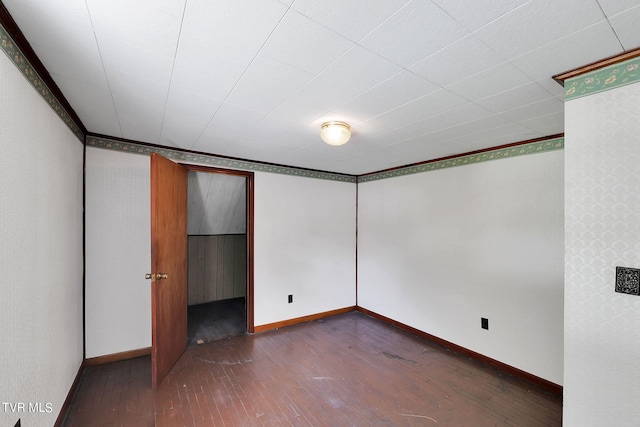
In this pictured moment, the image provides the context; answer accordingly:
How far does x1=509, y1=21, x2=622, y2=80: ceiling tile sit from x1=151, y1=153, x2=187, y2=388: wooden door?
2.77 m

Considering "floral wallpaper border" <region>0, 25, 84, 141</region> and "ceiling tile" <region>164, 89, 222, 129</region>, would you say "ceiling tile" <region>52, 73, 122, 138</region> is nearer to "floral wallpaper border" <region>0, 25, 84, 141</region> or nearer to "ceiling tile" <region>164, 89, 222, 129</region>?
"floral wallpaper border" <region>0, 25, 84, 141</region>

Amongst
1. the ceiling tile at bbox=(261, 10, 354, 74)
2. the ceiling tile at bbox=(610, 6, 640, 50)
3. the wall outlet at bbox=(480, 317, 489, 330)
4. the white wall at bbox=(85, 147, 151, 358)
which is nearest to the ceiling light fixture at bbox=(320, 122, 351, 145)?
the ceiling tile at bbox=(261, 10, 354, 74)

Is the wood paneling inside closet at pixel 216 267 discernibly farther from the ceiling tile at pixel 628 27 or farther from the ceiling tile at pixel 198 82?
the ceiling tile at pixel 628 27

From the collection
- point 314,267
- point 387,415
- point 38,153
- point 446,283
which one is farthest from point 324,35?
point 314,267

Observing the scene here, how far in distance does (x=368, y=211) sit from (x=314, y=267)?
127cm

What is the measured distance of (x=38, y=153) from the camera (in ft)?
4.97

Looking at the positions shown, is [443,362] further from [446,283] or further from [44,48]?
[44,48]

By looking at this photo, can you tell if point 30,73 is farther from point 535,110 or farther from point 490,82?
point 535,110

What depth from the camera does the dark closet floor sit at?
11.4 feet

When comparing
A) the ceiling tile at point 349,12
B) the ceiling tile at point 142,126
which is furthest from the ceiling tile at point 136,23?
the ceiling tile at point 142,126

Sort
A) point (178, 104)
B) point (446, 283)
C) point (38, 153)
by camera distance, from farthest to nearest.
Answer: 1. point (446, 283)
2. point (178, 104)
3. point (38, 153)

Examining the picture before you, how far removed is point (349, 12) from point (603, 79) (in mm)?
1397

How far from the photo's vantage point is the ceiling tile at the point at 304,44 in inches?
43.7

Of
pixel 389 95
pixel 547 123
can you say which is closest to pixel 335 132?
pixel 389 95
